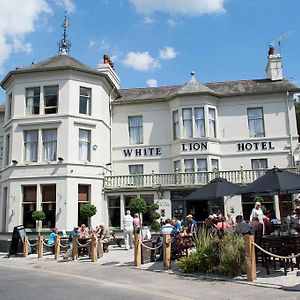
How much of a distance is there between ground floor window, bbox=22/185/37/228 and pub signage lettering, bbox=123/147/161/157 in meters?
6.84

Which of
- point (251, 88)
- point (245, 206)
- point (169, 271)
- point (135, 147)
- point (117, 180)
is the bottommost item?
point (169, 271)

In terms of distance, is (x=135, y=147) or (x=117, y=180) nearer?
(x=117, y=180)

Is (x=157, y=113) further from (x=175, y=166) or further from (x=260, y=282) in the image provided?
(x=260, y=282)

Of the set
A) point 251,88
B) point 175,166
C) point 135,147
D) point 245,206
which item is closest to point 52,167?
point 135,147

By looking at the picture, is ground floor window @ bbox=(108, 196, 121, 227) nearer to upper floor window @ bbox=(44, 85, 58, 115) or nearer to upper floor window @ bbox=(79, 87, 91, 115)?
upper floor window @ bbox=(79, 87, 91, 115)

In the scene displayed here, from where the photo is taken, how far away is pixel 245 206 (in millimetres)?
23781

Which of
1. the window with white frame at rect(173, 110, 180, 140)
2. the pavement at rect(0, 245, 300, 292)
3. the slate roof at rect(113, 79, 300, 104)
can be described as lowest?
the pavement at rect(0, 245, 300, 292)

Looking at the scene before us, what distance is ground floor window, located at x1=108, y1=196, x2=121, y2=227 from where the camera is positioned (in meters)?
24.2

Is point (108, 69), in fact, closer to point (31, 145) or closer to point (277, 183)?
point (31, 145)

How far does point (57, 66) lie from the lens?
925 inches

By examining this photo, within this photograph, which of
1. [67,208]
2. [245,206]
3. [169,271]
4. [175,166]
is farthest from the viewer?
[175,166]

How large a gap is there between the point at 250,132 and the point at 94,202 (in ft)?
37.6

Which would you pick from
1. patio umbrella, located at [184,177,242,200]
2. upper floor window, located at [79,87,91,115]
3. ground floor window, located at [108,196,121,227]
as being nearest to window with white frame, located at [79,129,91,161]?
upper floor window, located at [79,87,91,115]

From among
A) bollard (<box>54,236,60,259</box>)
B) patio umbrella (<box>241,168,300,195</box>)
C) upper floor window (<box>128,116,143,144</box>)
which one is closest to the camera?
patio umbrella (<box>241,168,300,195</box>)
